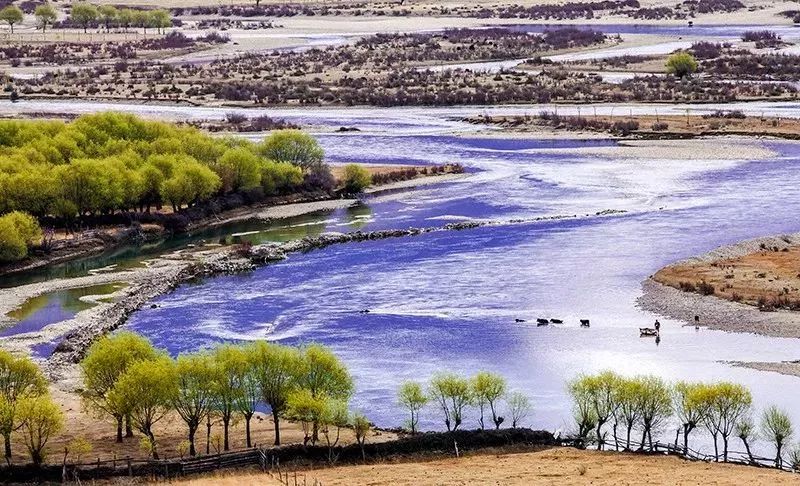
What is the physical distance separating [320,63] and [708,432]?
3965 inches

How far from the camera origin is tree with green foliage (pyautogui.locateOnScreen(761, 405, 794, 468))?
37.0m

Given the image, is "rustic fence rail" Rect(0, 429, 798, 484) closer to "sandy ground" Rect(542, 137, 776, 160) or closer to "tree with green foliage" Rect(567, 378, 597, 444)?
"tree with green foliage" Rect(567, 378, 597, 444)

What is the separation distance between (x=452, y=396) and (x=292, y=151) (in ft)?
138

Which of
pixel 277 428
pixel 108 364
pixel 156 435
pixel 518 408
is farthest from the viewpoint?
pixel 518 408

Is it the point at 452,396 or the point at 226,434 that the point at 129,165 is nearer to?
the point at 226,434

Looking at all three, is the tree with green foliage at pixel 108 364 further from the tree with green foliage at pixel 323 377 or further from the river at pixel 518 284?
the river at pixel 518 284

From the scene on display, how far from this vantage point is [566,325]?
50250 mm

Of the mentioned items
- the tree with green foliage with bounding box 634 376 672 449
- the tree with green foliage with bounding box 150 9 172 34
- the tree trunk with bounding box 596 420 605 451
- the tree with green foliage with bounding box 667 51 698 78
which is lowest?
the tree trunk with bounding box 596 420 605 451

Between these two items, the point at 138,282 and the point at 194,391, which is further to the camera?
the point at 138,282

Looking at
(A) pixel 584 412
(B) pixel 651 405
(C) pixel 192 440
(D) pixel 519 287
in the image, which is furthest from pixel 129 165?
(B) pixel 651 405

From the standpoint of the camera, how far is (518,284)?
56156 mm

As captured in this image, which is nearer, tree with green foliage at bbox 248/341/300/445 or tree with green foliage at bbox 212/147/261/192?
tree with green foliage at bbox 248/341/300/445

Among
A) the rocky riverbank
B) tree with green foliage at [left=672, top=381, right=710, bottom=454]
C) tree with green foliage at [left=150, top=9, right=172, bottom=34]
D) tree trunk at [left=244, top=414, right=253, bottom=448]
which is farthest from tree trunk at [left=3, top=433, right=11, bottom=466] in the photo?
tree with green foliage at [left=150, top=9, right=172, bottom=34]

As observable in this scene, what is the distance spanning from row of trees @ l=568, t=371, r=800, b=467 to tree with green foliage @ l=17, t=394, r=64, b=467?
45.5 ft
